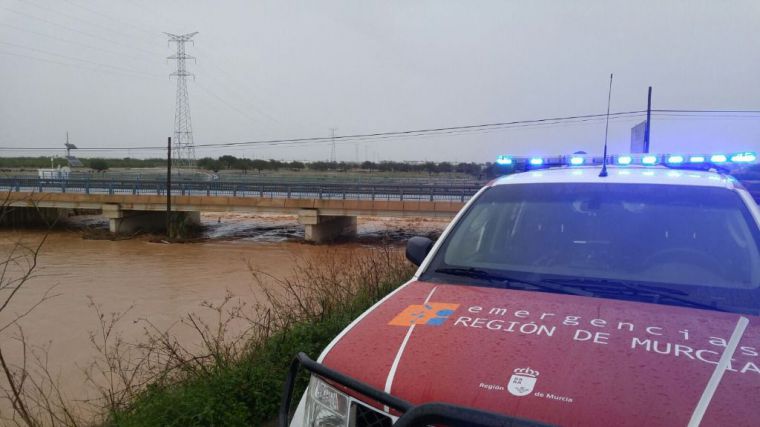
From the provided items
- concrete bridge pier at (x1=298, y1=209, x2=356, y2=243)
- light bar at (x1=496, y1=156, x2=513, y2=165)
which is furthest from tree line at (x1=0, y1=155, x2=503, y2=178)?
light bar at (x1=496, y1=156, x2=513, y2=165)

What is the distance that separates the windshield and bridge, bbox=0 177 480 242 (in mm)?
26177

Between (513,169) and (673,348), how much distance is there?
3284mm

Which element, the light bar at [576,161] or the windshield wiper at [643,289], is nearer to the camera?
the windshield wiper at [643,289]

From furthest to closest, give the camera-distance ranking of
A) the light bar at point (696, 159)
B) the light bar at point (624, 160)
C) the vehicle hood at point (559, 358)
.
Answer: the light bar at point (624, 160), the light bar at point (696, 159), the vehicle hood at point (559, 358)

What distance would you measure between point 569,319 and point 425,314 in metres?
0.62

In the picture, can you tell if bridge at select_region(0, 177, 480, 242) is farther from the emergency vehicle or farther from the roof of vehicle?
the emergency vehicle

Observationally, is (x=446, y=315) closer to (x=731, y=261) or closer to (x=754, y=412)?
(x=754, y=412)

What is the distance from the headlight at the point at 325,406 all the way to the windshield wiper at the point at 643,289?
1.32 meters

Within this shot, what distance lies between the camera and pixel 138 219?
1448 inches

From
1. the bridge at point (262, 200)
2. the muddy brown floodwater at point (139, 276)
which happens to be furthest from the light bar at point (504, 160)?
the bridge at point (262, 200)

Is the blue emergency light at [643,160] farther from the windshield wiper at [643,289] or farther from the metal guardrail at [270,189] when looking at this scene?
the metal guardrail at [270,189]

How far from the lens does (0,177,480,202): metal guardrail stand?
3106cm

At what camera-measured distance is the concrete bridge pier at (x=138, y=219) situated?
114ft

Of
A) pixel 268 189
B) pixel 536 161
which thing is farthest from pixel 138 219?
pixel 536 161
